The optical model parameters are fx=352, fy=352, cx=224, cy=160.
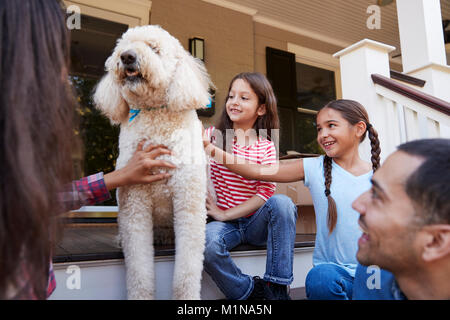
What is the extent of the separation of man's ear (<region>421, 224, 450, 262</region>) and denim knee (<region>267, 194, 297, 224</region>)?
36.6 inches

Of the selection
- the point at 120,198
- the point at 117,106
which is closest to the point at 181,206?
the point at 120,198

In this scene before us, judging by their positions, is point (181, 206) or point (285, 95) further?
point (285, 95)

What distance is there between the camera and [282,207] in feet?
5.93

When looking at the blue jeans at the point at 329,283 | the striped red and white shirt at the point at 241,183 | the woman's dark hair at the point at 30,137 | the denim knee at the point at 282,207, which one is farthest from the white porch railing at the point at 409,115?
the woman's dark hair at the point at 30,137

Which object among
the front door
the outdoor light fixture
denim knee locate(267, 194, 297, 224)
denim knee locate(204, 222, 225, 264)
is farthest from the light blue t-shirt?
the front door

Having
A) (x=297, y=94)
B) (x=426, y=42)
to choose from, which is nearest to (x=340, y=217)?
(x=426, y=42)

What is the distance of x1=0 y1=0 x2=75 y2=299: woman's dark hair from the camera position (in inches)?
28.1

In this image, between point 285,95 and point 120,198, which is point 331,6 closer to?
point 285,95

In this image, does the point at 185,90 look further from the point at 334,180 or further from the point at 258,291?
the point at 258,291

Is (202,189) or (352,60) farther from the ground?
(352,60)

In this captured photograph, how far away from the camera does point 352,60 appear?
2838 millimetres

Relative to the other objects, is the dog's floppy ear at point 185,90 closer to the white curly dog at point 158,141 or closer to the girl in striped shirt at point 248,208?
the white curly dog at point 158,141

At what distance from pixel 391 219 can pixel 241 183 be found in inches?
44.4
